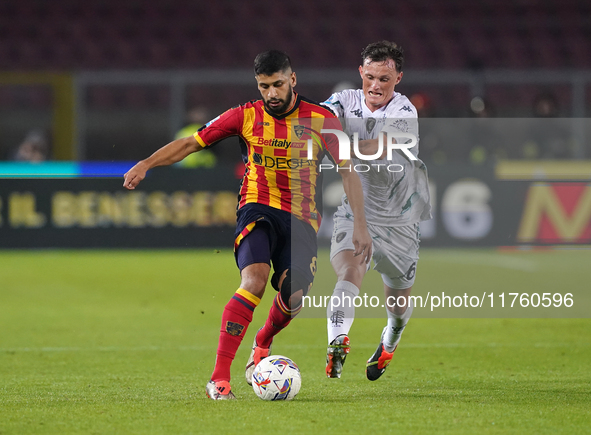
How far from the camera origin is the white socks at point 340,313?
4.86 metres

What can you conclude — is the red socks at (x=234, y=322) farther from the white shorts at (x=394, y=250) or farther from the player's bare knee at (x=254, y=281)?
the white shorts at (x=394, y=250)

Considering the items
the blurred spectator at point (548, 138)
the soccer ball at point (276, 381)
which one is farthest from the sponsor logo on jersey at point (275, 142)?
the blurred spectator at point (548, 138)

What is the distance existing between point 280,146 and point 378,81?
2.50 feet

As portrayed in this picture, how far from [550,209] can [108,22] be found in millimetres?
9482

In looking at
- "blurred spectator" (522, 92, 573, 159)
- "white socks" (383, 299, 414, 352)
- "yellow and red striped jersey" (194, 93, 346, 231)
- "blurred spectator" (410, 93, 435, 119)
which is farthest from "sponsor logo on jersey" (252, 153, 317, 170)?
"blurred spectator" (522, 92, 573, 159)

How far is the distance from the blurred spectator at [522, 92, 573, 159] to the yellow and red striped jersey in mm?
8683

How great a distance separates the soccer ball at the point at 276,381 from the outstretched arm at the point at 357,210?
0.74 m

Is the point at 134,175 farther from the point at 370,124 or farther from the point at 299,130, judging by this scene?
the point at 370,124

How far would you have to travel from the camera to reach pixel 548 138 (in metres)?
13.1

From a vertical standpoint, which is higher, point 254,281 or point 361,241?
point 361,241

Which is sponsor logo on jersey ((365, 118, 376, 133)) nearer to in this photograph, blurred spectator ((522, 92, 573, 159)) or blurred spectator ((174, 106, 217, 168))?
blurred spectator ((174, 106, 217, 168))

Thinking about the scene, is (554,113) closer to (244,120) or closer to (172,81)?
(172,81)

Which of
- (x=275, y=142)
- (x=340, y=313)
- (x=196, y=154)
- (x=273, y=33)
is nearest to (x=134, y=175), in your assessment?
(x=275, y=142)

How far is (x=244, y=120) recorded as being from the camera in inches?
190
